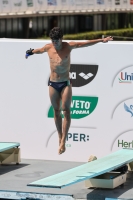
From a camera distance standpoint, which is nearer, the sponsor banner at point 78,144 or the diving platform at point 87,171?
the diving platform at point 87,171

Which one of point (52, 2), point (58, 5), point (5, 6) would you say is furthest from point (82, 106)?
point (58, 5)

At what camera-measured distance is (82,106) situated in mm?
12281

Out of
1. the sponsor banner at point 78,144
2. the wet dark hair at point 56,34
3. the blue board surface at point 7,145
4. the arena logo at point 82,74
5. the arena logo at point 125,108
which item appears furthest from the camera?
the sponsor banner at point 78,144

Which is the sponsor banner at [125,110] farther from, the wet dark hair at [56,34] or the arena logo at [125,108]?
the wet dark hair at [56,34]

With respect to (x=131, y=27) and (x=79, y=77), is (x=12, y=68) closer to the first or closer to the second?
(x=79, y=77)

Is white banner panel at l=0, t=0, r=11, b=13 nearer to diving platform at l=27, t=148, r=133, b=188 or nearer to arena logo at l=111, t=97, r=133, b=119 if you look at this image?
arena logo at l=111, t=97, r=133, b=119

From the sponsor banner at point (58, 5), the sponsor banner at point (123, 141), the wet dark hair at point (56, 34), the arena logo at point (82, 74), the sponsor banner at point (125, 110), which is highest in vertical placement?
the wet dark hair at point (56, 34)

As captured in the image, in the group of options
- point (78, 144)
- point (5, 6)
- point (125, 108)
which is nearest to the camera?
point (125, 108)

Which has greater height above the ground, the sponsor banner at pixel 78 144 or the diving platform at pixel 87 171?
the diving platform at pixel 87 171

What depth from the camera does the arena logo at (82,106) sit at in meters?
12.2

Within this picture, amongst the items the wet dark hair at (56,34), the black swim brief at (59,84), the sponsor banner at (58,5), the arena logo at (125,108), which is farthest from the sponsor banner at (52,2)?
the wet dark hair at (56,34)

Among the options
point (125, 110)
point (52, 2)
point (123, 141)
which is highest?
point (125, 110)

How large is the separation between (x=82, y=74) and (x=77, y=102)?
0.47 m

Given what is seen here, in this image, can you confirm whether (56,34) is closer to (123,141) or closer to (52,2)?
(123,141)
